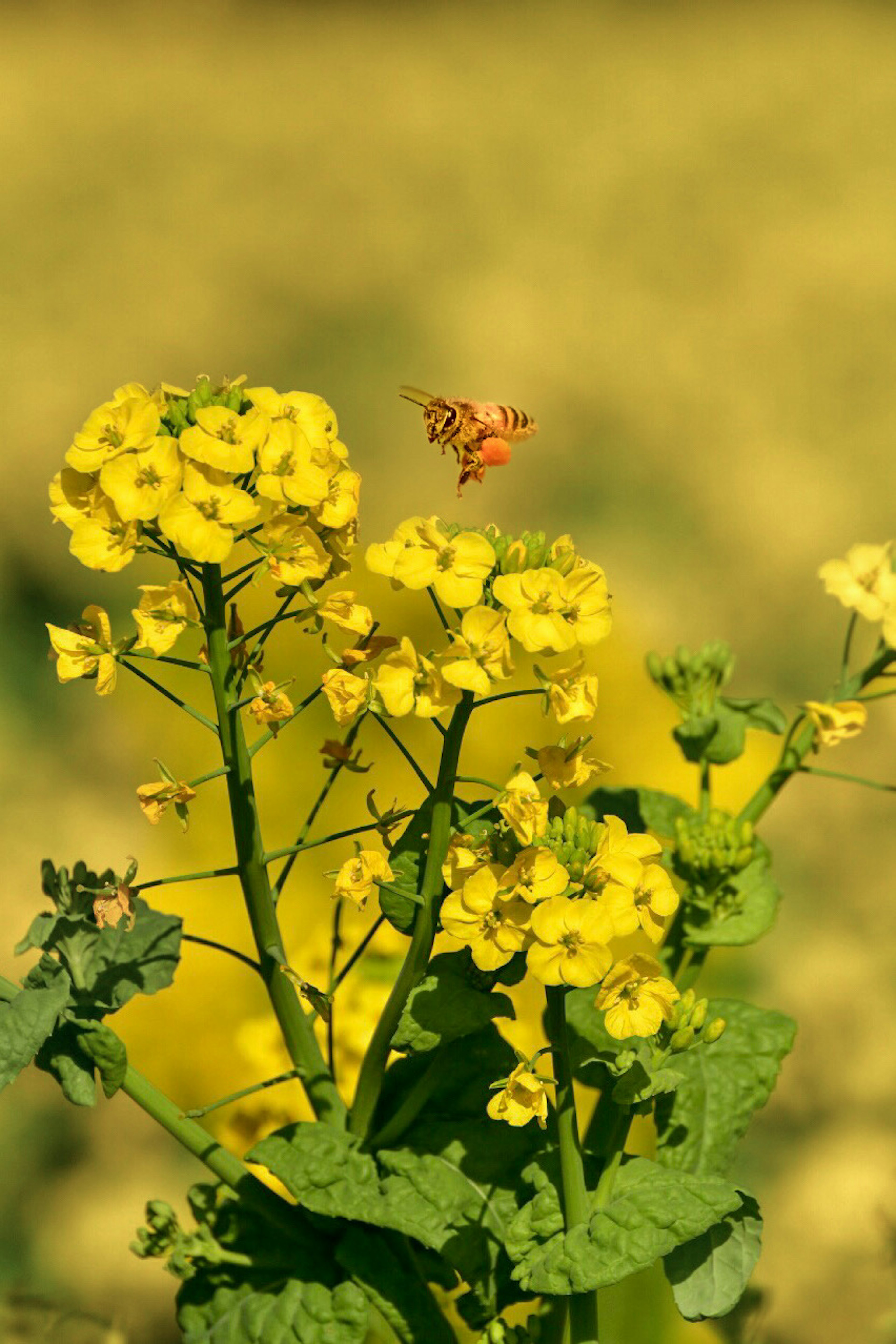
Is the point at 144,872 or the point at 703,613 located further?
the point at 703,613

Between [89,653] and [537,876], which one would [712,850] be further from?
[89,653]

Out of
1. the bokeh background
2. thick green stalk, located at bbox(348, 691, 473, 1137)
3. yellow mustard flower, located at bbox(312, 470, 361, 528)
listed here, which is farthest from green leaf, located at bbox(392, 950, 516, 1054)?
the bokeh background

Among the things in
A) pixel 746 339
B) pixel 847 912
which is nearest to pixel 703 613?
pixel 847 912

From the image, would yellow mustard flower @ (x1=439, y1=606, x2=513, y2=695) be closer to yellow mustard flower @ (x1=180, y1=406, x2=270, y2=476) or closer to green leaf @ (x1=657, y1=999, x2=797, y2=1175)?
yellow mustard flower @ (x1=180, y1=406, x2=270, y2=476)

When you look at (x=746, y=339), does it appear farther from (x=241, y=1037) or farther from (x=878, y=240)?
(x=241, y=1037)

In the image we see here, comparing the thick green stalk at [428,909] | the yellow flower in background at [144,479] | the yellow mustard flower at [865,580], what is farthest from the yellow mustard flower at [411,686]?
the yellow mustard flower at [865,580]

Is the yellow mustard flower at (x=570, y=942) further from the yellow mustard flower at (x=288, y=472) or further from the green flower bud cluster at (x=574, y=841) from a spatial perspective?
the yellow mustard flower at (x=288, y=472)
